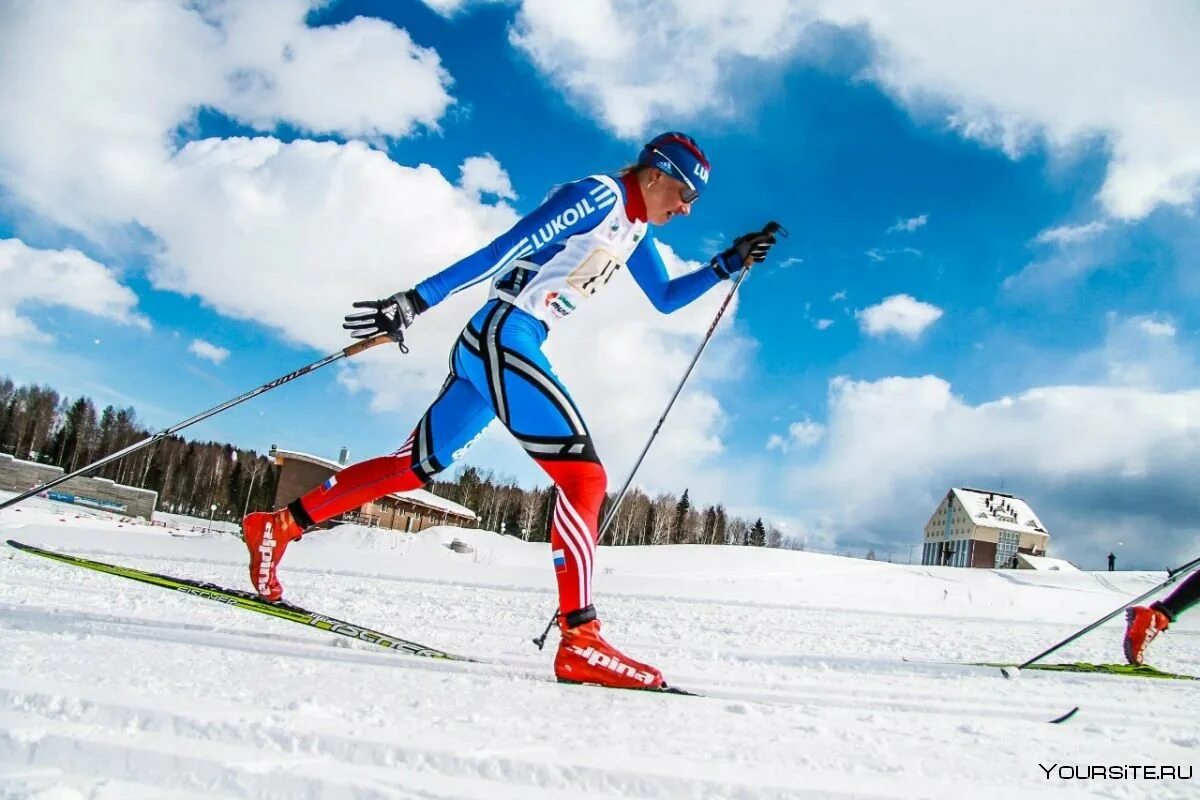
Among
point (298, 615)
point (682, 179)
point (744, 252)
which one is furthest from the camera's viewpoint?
point (744, 252)

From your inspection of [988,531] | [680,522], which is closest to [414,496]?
[680,522]

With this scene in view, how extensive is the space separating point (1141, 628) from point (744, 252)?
3.84m

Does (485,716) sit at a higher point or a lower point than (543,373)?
lower

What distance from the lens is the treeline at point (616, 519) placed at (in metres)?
66.8

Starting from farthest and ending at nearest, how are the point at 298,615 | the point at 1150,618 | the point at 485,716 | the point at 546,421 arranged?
the point at 1150,618
the point at 298,615
the point at 546,421
the point at 485,716

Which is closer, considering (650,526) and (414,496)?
(414,496)

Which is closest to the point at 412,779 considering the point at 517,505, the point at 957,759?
the point at 957,759

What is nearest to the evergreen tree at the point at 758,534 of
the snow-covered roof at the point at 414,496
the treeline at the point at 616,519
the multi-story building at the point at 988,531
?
the treeline at the point at 616,519

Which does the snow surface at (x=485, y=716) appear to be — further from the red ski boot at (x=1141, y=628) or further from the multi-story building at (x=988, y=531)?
the multi-story building at (x=988, y=531)

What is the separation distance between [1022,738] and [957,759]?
1.52ft

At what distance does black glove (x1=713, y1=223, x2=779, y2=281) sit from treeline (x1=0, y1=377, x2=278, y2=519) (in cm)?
6650

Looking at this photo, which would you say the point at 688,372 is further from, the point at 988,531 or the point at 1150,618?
the point at 988,531

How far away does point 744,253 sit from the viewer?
3949 millimetres

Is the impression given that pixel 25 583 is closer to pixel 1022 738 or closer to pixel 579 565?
pixel 579 565
